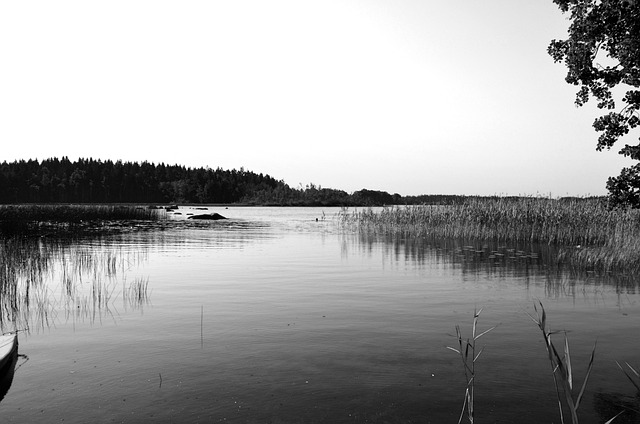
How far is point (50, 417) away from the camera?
6418 millimetres

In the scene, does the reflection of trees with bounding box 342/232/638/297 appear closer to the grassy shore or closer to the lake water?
the lake water

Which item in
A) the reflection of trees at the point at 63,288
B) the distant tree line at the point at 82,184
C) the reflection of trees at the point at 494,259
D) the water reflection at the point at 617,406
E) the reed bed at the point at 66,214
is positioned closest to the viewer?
the water reflection at the point at 617,406

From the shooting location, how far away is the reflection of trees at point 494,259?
685 inches

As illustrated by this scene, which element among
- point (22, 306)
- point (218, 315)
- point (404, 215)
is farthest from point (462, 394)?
point (404, 215)

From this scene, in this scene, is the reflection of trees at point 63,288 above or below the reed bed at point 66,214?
below

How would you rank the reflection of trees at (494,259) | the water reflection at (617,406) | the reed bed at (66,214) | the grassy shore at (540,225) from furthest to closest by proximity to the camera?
the reed bed at (66,214)
the grassy shore at (540,225)
the reflection of trees at (494,259)
the water reflection at (617,406)

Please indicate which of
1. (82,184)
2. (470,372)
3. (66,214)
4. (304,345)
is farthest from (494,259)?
(82,184)

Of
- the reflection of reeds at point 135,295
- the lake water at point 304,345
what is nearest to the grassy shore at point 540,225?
the lake water at point 304,345

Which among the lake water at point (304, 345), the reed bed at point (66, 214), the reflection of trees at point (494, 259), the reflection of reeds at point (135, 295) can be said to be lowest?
the reflection of reeds at point (135, 295)

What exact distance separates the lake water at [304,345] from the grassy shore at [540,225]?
20.3 feet

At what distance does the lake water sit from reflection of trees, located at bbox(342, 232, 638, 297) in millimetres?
230

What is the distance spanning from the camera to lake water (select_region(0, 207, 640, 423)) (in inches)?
266

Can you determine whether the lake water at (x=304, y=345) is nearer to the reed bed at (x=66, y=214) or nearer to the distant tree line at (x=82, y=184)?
the reed bed at (x=66, y=214)

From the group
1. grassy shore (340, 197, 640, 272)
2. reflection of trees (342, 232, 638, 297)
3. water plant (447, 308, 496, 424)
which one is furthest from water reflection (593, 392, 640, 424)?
grassy shore (340, 197, 640, 272)
